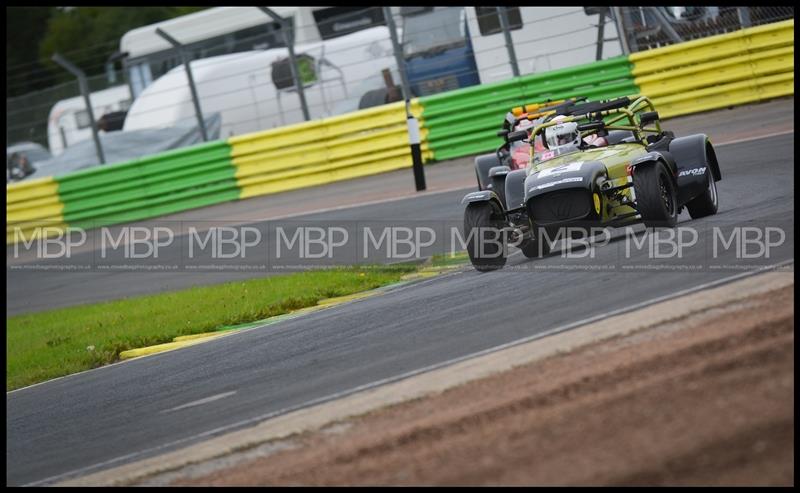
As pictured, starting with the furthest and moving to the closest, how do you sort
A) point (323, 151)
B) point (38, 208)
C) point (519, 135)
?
1. point (38, 208)
2. point (323, 151)
3. point (519, 135)

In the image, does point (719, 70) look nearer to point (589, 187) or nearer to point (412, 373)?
point (589, 187)

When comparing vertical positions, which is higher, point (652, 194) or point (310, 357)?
point (652, 194)

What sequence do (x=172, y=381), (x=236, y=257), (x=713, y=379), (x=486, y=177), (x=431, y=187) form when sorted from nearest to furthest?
(x=713, y=379), (x=172, y=381), (x=486, y=177), (x=236, y=257), (x=431, y=187)

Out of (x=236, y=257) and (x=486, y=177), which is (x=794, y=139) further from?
(x=236, y=257)

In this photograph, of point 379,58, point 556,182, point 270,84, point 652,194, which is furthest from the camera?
point 270,84

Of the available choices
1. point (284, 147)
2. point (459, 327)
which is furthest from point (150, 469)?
point (284, 147)

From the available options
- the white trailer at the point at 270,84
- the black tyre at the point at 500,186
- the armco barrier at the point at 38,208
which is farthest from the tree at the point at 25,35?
the black tyre at the point at 500,186

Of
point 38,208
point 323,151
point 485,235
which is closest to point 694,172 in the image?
point 485,235

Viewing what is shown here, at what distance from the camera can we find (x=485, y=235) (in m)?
10.4

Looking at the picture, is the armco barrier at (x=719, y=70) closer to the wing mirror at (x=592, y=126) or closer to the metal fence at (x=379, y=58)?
the metal fence at (x=379, y=58)

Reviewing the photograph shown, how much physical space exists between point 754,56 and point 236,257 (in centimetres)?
892

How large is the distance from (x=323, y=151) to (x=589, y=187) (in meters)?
12.6

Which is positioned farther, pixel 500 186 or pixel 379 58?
pixel 379 58
